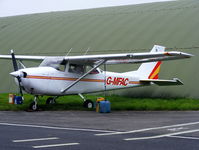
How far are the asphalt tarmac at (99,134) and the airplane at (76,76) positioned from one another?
3.63 metres

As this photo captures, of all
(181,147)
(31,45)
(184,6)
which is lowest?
(181,147)

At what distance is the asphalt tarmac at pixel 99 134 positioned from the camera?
25.2 feet

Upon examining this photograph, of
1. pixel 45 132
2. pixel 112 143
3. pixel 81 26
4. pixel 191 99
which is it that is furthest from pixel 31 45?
pixel 112 143

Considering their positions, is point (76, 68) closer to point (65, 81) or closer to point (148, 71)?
point (65, 81)

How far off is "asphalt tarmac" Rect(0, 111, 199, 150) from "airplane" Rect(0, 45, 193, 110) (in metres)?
3.63

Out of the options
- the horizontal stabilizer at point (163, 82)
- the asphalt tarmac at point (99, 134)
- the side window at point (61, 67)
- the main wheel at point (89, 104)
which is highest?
the side window at point (61, 67)

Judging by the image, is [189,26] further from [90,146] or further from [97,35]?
[90,146]

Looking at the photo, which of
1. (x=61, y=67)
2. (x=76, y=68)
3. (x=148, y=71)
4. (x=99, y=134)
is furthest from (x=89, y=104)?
(x=99, y=134)

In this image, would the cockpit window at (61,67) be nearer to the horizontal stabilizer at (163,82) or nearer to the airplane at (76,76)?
the airplane at (76,76)

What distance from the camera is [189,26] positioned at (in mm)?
24766

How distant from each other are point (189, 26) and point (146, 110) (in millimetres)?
10499

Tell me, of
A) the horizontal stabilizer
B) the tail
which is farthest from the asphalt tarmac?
the tail

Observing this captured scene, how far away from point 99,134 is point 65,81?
8414 mm

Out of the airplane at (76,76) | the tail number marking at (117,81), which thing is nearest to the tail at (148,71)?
the airplane at (76,76)
